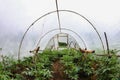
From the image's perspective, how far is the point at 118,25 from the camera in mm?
30188

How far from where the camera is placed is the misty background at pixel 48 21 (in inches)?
867

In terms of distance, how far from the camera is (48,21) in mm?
21750

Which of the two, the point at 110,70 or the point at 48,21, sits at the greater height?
the point at 48,21

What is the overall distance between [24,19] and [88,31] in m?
7.30

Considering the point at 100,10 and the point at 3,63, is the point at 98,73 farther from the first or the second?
the point at 100,10

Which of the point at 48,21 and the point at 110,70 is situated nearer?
the point at 110,70

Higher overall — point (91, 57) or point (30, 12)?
point (30, 12)

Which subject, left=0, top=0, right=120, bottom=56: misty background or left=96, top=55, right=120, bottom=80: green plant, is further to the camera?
left=0, top=0, right=120, bottom=56: misty background

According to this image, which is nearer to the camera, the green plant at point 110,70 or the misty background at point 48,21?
the green plant at point 110,70

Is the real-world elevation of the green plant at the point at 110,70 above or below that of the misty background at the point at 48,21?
below

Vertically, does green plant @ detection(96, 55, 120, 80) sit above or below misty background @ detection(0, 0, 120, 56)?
below

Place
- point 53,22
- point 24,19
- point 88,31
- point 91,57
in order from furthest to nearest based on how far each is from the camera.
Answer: point 24,19 → point 88,31 → point 53,22 → point 91,57

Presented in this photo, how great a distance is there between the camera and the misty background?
867 inches

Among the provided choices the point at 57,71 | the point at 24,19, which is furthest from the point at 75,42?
the point at 57,71
